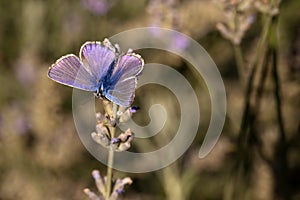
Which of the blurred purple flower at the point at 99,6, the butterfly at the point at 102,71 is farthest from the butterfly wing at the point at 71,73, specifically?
the blurred purple flower at the point at 99,6

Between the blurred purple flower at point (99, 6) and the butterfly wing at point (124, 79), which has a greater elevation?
the butterfly wing at point (124, 79)

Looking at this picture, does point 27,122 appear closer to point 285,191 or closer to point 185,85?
point 185,85

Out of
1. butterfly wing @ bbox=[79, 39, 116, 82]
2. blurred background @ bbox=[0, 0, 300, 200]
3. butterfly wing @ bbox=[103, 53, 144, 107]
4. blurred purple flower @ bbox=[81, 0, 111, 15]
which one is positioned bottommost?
blurred background @ bbox=[0, 0, 300, 200]

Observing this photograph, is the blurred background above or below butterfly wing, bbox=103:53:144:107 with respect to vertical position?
below

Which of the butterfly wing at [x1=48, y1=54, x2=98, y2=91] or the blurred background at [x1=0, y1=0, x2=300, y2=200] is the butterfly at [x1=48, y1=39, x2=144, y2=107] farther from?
the blurred background at [x1=0, y1=0, x2=300, y2=200]

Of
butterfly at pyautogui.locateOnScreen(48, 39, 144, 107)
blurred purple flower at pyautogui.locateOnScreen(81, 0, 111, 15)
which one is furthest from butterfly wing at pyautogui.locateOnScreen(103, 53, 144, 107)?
blurred purple flower at pyautogui.locateOnScreen(81, 0, 111, 15)

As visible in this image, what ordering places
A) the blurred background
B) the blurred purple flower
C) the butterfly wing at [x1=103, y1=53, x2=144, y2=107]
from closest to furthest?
the butterfly wing at [x1=103, y1=53, x2=144, y2=107] < the blurred background < the blurred purple flower

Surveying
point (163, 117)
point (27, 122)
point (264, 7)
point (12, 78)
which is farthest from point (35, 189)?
point (12, 78)

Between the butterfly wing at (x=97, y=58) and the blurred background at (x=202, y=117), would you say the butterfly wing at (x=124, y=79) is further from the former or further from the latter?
the blurred background at (x=202, y=117)

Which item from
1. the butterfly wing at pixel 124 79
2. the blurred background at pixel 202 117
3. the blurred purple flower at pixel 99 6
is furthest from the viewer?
the blurred purple flower at pixel 99 6

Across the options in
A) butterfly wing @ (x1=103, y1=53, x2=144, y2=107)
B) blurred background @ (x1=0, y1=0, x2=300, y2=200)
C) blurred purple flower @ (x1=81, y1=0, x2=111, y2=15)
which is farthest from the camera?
blurred purple flower @ (x1=81, y1=0, x2=111, y2=15)
